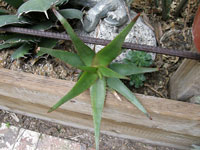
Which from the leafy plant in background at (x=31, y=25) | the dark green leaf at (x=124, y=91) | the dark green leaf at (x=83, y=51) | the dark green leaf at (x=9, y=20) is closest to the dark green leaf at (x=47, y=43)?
the leafy plant in background at (x=31, y=25)

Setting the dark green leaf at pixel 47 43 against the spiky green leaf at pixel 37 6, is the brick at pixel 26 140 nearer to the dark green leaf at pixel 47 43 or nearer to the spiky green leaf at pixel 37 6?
the dark green leaf at pixel 47 43

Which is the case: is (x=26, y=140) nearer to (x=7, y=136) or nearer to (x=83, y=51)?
(x=7, y=136)

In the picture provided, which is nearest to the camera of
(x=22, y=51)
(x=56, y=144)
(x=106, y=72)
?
(x=106, y=72)

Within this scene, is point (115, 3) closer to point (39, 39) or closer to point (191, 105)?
point (39, 39)

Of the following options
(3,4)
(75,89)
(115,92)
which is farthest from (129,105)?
(3,4)

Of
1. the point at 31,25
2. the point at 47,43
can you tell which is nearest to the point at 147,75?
the point at 47,43

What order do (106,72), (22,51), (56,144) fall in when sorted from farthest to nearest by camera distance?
1. (56,144)
2. (22,51)
3. (106,72)
